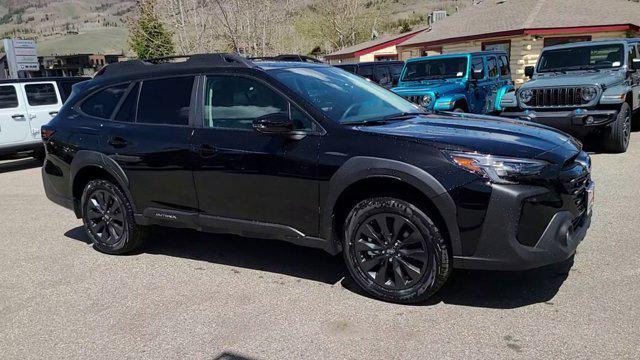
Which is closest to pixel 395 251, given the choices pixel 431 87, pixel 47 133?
pixel 47 133

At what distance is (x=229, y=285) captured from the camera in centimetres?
437

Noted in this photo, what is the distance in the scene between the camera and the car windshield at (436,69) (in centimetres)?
1120

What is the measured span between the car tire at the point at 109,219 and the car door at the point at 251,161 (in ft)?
3.14

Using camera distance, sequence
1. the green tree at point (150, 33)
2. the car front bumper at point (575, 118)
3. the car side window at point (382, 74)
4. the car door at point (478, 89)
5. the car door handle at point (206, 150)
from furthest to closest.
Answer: the green tree at point (150, 33), the car side window at point (382, 74), the car door at point (478, 89), the car front bumper at point (575, 118), the car door handle at point (206, 150)

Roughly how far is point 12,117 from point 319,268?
879cm

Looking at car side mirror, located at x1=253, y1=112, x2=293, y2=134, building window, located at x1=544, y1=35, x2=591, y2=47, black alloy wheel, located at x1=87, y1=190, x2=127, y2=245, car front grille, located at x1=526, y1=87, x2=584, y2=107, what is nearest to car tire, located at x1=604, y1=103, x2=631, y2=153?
car front grille, located at x1=526, y1=87, x2=584, y2=107

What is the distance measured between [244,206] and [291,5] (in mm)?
23520

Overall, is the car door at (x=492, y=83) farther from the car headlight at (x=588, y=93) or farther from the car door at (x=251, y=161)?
the car door at (x=251, y=161)

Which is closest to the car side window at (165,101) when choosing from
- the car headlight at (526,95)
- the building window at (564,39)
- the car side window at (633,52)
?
the car headlight at (526,95)

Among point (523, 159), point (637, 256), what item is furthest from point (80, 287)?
point (637, 256)

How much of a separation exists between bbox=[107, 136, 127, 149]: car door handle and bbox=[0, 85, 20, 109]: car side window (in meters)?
7.24

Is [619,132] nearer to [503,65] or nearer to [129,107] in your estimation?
[503,65]

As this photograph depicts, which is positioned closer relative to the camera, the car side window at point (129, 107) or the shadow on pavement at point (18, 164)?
the car side window at point (129, 107)

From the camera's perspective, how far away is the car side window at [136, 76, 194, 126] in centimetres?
462
